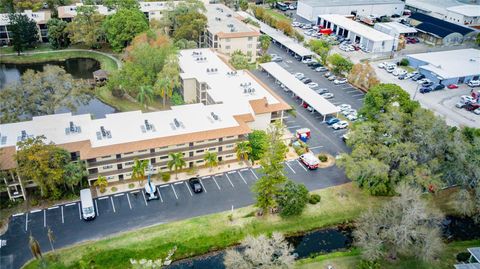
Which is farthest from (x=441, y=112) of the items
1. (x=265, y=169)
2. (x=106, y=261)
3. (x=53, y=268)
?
(x=53, y=268)

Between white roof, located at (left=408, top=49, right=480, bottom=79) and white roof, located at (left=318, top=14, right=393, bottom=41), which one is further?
white roof, located at (left=318, top=14, right=393, bottom=41)

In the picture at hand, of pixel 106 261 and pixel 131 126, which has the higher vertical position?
pixel 131 126

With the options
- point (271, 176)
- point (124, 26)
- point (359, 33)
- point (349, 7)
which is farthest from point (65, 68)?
point (349, 7)

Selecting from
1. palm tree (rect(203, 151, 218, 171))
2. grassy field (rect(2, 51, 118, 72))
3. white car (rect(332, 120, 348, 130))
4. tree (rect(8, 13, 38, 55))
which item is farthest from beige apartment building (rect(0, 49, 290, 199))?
tree (rect(8, 13, 38, 55))

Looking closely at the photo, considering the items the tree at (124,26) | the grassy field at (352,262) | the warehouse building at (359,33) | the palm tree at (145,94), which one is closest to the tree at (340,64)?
the warehouse building at (359,33)

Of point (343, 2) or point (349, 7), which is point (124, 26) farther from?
point (349, 7)

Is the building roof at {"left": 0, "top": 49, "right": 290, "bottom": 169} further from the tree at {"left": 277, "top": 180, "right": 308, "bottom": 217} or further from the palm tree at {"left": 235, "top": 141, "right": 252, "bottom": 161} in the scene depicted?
the tree at {"left": 277, "top": 180, "right": 308, "bottom": 217}

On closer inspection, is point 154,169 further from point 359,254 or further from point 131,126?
point 359,254
